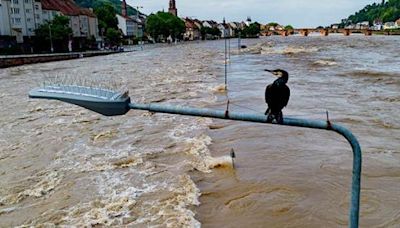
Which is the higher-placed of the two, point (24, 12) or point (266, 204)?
point (24, 12)

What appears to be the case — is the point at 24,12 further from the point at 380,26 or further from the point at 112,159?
the point at 380,26

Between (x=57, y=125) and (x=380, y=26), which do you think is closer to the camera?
(x=57, y=125)

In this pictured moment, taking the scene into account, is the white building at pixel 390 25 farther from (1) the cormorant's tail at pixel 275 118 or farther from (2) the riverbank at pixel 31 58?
(1) the cormorant's tail at pixel 275 118

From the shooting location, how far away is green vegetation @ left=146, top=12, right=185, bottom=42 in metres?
127

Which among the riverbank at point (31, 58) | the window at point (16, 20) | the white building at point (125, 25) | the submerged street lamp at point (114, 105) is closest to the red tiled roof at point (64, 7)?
the window at point (16, 20)

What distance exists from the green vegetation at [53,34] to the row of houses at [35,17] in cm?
244

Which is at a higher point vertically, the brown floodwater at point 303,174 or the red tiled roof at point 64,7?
the red tiled roof at point 64,7

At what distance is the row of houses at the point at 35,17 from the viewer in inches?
2611

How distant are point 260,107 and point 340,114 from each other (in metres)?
3.54

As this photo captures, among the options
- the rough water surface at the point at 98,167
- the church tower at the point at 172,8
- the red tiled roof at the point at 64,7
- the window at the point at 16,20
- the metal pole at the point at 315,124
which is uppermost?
the church tower at the point at 172,8

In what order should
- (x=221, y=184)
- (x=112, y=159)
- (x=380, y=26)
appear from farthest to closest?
1. (x=380, y=26)
2. (x=112, y=159)
3. (x=221, y=184)

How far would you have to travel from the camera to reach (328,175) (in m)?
10.1

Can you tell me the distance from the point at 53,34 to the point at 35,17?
28.9 feet

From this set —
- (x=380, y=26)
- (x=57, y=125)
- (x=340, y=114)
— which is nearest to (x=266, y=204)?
(x=340, y=114)
